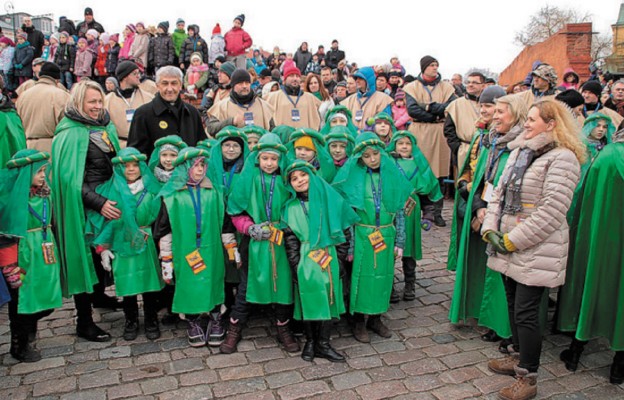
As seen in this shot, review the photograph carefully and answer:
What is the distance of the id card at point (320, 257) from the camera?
4.10 meters

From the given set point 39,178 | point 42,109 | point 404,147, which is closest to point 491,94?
point 404,147

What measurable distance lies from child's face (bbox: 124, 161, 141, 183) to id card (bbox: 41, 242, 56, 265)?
796 mm

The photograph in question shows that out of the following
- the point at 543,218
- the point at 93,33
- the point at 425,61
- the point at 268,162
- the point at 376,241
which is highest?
the point at 93,33

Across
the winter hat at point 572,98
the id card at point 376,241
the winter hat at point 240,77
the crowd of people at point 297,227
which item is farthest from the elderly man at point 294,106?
the id card at point 376,241

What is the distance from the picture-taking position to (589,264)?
12.9ft

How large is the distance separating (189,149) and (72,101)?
1163mm

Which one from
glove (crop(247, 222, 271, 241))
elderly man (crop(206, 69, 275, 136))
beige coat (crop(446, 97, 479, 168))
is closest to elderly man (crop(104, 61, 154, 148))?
elderly man (crop(206, 69, 275, 136))

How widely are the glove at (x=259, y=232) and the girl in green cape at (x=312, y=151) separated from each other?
27.5 inches

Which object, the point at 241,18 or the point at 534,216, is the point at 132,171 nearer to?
the point at 534,216

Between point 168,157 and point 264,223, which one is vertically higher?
point 168,157

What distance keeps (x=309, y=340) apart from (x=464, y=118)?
468 cm

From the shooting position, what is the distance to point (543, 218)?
3.35m

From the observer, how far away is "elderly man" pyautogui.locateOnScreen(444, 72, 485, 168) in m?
7.57

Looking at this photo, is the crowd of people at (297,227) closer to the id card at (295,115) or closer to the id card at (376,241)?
the id card at (376,241)
